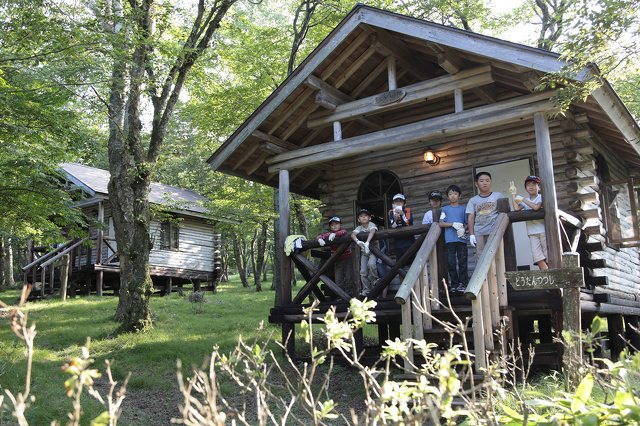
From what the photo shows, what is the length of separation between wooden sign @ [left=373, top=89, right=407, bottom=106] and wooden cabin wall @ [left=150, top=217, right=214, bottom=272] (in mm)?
17987

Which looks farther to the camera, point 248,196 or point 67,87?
point 248,196

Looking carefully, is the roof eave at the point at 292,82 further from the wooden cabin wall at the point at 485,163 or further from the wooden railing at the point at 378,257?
the wooden cabin wall at the point at 485,163

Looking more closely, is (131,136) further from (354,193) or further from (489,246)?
(489,246)

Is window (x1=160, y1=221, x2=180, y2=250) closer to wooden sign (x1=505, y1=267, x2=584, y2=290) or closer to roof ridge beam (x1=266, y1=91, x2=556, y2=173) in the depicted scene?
roof ridge beam (x1=266, y1=91, x2=556, y2=173)

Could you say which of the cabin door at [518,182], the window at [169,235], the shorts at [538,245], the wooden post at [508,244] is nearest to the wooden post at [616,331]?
the cabin door at [518,182]

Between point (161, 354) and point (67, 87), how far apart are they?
5.76m

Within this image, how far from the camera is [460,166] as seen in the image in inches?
425

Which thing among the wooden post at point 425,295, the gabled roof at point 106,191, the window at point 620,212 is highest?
the gabled roof at point 106,191

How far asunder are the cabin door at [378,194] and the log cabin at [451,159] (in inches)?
1.0

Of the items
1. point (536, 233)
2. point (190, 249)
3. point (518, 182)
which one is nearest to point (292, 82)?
point (518, 182)

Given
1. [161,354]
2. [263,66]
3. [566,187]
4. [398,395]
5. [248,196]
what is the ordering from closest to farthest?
[398,395] < [566,187] < [161,354] < [263,66] < [248,196]

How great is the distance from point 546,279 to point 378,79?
20.4 feet

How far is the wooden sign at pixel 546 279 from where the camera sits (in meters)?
6.07

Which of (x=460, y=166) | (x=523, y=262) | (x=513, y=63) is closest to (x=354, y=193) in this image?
(x=460, y=166)
